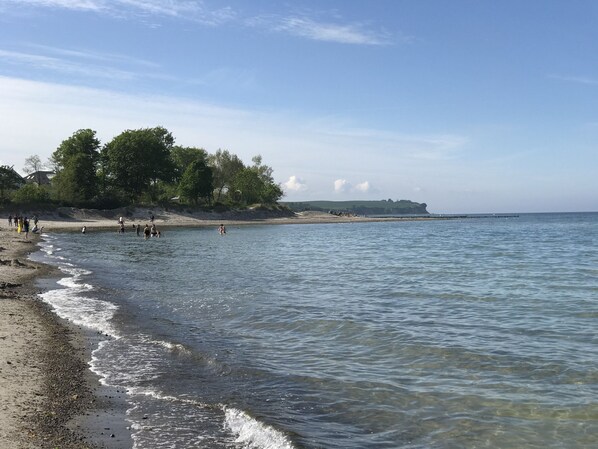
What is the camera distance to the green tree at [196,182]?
10819cm

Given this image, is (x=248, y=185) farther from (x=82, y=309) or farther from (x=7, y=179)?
(x=82, y=309)

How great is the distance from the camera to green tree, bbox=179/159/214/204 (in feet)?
355

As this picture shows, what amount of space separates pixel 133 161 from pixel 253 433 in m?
104

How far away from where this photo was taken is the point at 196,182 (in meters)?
108

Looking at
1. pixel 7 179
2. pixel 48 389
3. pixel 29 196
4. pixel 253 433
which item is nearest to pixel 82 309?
pixel 48 389

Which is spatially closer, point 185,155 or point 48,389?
point 48,389

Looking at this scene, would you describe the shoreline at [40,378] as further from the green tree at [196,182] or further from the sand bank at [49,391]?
the green tree at [196,182]

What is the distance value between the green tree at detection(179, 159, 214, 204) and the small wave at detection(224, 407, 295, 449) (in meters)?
103

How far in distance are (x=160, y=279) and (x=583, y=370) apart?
59.3ft

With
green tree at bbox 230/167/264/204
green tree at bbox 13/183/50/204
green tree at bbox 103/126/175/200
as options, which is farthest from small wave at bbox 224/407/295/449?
green tree at bbox 230/167/264/204

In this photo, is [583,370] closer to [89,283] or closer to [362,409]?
[362,409]

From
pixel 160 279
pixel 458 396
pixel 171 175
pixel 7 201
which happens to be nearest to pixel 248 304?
pixel 160 279

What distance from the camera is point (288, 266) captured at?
2889 cm

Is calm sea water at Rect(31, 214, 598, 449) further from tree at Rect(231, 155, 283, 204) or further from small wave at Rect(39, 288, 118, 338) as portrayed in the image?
tree at Rect(231, 155, 283, 204)
